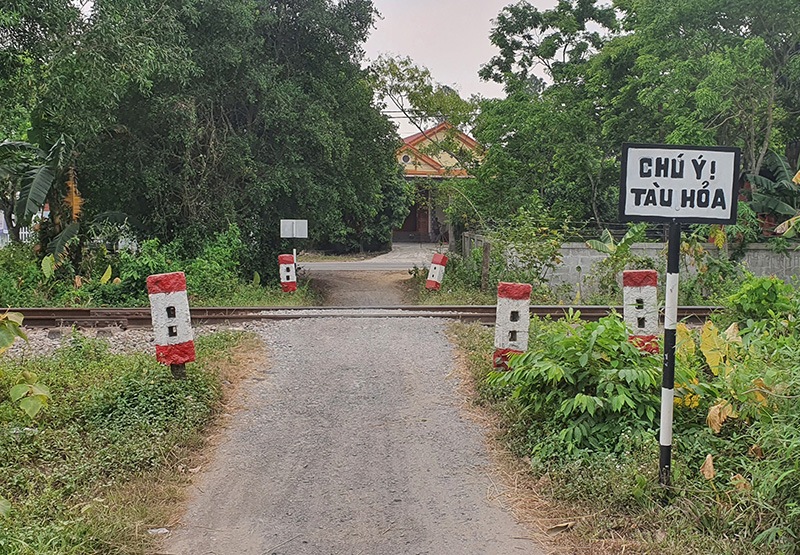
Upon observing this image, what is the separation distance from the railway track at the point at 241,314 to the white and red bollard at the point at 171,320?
3.65m

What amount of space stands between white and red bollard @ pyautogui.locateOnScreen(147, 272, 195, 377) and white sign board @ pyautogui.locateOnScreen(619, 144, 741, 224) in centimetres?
380

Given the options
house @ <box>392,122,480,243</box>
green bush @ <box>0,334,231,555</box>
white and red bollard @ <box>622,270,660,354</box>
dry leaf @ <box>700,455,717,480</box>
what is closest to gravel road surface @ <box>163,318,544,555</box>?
green bush @ <box>0,334,231,555</box>

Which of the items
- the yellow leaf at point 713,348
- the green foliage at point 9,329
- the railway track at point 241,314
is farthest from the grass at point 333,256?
the green foliage at point 9,329

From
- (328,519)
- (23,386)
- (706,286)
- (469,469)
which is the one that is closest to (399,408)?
(469,469)

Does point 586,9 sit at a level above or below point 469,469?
above

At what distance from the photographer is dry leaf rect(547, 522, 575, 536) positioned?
4.01 m

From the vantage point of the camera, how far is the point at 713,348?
507 cm

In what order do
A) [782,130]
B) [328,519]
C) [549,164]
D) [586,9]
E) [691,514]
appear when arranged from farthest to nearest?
[586,9]
[549,164]
[782,130]
[328,519]
[691,514]

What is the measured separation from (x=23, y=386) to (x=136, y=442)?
89.6 inches

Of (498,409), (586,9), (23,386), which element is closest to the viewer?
(23,386)

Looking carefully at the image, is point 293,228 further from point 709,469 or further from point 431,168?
point 431,168

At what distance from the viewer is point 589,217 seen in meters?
21.5

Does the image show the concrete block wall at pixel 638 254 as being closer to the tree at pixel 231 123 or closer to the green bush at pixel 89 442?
the tree at pixel 231 123

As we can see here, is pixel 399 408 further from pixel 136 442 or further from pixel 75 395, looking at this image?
pixel 75 395
